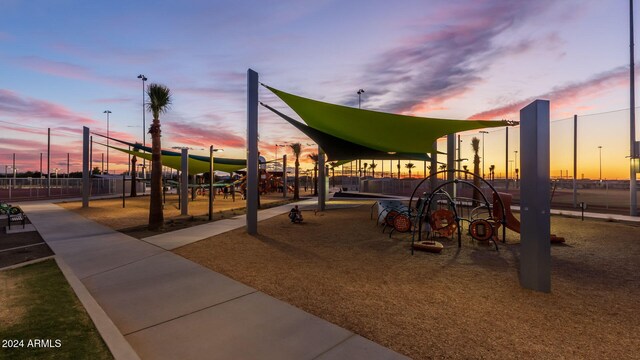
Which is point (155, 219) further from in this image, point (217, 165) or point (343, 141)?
point (217, 165)

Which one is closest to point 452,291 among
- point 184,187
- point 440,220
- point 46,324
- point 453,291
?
point 453,291

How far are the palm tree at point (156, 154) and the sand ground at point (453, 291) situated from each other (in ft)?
11.3

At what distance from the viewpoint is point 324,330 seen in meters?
3.67

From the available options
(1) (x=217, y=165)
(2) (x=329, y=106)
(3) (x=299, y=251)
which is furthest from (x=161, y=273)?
(1) (x=217, y=165)

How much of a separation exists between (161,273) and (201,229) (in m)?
5.24

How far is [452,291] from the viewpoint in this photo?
16.8 feet

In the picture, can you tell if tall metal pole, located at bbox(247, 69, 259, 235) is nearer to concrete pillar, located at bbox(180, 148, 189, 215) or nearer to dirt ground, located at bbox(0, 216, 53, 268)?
dirt ground, located at bbox(0, 216, 53, 268)

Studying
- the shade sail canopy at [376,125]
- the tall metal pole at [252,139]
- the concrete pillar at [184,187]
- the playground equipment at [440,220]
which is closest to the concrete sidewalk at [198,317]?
the tall metal pole at [252,139]

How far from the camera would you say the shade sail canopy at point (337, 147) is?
11.3m

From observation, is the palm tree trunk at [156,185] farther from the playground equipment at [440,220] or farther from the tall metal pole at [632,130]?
the tall metal pole at [632,130]

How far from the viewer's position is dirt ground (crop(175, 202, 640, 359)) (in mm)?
3518

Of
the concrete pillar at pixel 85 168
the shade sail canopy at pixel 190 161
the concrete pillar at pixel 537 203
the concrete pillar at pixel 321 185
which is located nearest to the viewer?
the concrete pillar at pixel 537 203

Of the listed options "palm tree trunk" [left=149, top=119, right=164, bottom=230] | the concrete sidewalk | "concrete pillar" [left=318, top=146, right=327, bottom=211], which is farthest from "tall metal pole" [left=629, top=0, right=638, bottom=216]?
"palm tree trunk" [left=149, top=119, right=164, bottom=230]

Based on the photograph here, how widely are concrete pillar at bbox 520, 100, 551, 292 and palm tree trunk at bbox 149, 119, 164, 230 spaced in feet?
35.8
